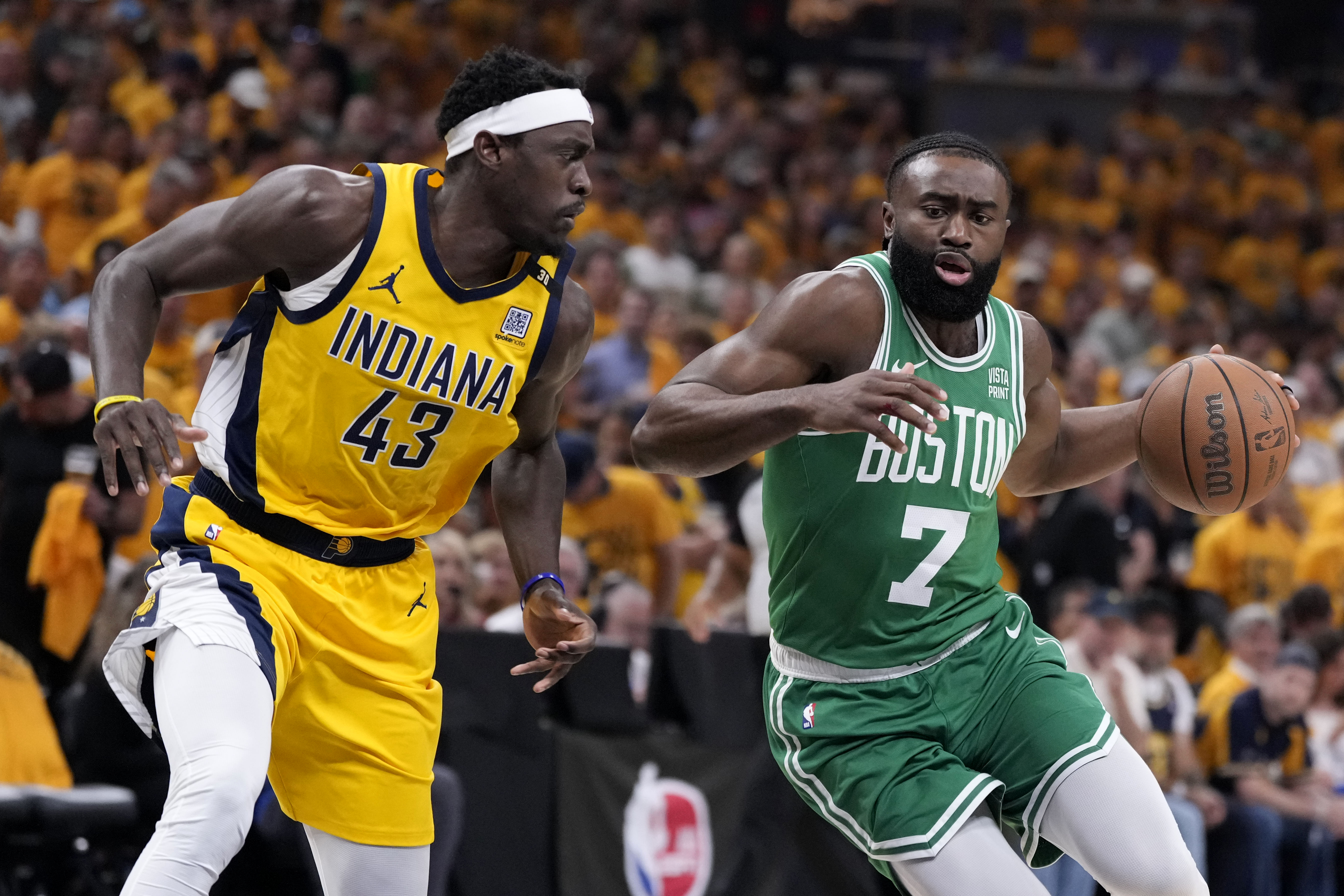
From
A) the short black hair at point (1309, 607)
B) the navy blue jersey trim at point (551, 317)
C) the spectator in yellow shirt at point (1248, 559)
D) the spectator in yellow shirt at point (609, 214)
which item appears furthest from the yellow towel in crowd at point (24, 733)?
the spectator in yellow shirt at point (1248, 559)

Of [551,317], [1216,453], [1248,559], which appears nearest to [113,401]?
[551,317]

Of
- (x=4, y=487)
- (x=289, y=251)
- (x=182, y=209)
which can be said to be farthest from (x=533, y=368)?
(x=182, y=209)

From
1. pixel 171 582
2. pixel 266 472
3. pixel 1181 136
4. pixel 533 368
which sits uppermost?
pixel 1181 136

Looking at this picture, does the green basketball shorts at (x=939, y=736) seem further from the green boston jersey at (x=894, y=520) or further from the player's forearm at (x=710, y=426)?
the player's forearm at (x=710, y=426)

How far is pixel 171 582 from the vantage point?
379 centimetres

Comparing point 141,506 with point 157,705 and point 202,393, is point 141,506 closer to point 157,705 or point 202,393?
point 202,393

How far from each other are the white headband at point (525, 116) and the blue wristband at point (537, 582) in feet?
3.52

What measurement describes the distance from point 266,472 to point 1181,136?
1513 cm

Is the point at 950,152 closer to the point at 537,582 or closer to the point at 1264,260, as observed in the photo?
the point at 537,582

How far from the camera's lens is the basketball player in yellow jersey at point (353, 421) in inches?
149

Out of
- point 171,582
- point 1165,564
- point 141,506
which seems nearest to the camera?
point 171,582

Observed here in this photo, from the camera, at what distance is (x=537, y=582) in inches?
170

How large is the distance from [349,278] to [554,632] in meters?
1.02

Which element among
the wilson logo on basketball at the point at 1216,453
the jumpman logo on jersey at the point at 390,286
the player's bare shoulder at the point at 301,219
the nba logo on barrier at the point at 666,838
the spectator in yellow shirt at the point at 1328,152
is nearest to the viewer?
the player's bare shoulder at the point at 301,219
